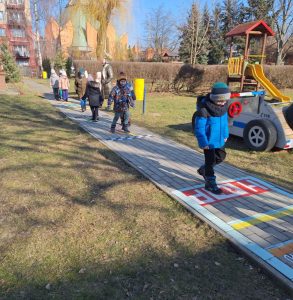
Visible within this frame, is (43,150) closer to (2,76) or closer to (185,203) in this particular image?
(185,203)

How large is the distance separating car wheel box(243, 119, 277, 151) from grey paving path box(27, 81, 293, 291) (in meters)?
1.15

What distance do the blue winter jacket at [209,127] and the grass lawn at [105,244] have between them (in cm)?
99

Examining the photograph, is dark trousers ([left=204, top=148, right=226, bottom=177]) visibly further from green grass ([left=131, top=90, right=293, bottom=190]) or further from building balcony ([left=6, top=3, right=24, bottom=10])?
building balcony ([left=6, top=3, right=24, bottom=10])

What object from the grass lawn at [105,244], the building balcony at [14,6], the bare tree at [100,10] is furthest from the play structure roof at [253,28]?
the building balcony at [14,6]

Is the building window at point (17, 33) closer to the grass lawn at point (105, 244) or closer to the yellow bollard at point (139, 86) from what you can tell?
the yellow bollard at point (139, 86)

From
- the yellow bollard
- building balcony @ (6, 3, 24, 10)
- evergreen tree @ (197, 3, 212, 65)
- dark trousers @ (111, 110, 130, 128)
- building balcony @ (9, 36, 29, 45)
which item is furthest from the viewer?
building balcony @ (9, 36, 29, 45)

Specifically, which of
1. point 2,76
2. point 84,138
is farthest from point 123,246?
point 2,76

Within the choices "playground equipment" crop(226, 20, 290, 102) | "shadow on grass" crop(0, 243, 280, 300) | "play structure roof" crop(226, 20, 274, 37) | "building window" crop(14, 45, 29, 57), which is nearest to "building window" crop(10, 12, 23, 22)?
"building window" crop(14, 45, 29, 57)

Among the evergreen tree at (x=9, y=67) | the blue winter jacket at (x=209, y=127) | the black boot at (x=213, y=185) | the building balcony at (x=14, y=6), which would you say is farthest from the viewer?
→ the building balcony at (x=14, y=6)

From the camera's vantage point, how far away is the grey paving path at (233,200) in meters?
3.12

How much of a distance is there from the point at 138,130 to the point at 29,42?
54827 mm

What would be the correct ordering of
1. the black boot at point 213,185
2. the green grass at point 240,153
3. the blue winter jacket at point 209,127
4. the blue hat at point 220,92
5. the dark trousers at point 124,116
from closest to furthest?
the blue hat at point 220,92 → the blue winter jacket at point 209,127 → the black boot at point 213,185 → the green grass at point 240,153 → the dark trousers at point 124,116

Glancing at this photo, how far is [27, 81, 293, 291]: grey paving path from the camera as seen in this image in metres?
3.12

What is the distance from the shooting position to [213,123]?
162 inches
